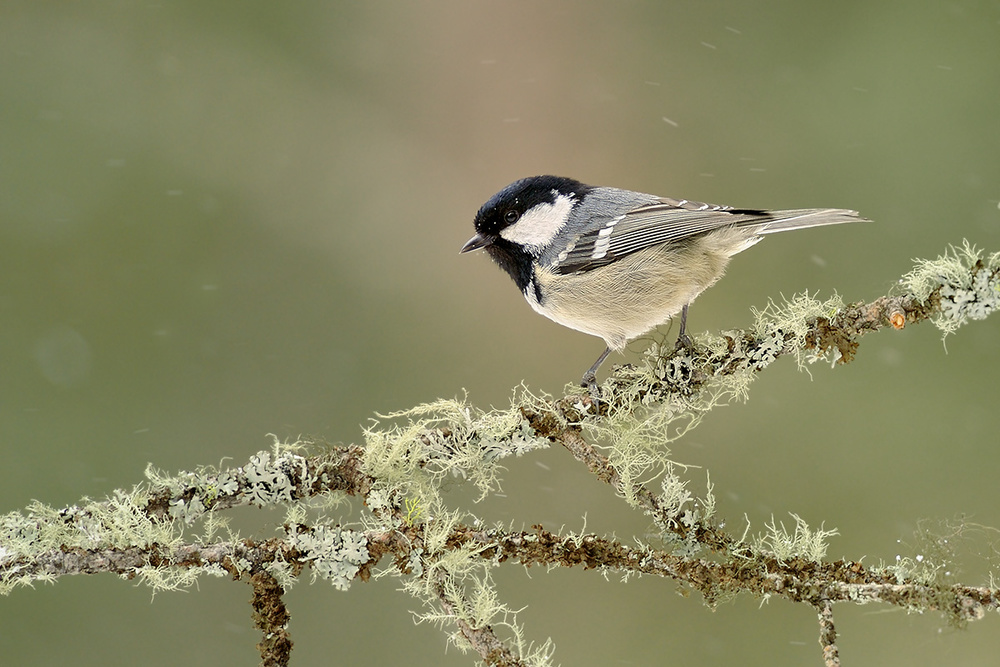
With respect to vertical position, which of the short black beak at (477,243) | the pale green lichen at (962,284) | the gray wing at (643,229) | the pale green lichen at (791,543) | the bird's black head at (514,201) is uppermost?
the bird's black head at (514,201)

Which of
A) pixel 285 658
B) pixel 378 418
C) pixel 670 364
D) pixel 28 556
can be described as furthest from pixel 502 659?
pixel 28 556

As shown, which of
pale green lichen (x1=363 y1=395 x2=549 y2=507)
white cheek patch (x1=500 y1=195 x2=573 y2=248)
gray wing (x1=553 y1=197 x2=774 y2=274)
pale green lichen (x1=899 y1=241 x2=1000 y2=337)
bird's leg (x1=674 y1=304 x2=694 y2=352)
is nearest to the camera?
pale green lichen (x1=899 y1=241 x2=1000 y2=337)

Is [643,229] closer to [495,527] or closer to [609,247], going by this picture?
[609,247]

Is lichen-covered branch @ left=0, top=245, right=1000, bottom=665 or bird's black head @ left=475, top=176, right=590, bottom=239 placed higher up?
bird's black head @ left=475, top=176, right=590, bottom=239

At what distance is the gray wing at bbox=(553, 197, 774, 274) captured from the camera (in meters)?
1.66

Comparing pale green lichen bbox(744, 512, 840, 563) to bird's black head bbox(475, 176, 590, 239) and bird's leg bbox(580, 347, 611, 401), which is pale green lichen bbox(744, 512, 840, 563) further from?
bird's black head bbox(475, 176, 590, 239)

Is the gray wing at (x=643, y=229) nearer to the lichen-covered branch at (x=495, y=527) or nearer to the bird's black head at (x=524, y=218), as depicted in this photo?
the bird's black head at (x=524, y=218)

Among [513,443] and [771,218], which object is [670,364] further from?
[771,218]

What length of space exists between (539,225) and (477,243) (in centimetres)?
15

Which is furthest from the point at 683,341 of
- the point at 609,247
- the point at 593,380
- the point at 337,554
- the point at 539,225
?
the point at 337,554

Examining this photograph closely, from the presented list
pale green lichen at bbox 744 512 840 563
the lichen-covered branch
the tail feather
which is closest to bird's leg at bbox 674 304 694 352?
the lichen-covered branch

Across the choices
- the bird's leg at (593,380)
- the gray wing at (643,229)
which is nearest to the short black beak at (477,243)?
the gray wing at (643,229)

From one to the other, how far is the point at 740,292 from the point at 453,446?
1.17 m

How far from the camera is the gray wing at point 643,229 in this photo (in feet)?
5.46
